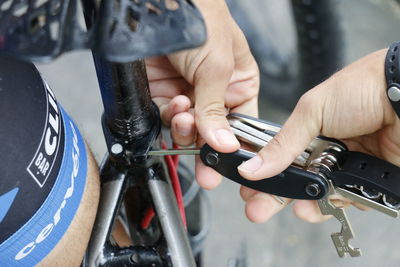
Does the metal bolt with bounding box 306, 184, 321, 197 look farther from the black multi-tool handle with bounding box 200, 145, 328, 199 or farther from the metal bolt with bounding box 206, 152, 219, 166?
the metal bolt with bounding box 206, 152, 219, 166

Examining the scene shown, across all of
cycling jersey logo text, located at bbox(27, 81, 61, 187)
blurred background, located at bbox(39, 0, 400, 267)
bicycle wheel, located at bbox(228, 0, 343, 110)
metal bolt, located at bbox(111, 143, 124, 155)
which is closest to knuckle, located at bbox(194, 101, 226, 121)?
metal bolt, located at bbox(111, 143, 124, 155)

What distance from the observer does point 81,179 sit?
0.64 m

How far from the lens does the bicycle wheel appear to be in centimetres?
Result: 142

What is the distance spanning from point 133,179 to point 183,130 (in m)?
0.10

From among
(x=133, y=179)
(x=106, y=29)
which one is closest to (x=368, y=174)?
(x=133, y=179)

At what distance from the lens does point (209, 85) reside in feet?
2.59

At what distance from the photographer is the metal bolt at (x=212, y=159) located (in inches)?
29.3

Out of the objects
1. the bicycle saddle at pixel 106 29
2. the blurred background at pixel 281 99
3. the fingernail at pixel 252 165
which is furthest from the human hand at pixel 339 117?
the blurred background at pixel 281 99

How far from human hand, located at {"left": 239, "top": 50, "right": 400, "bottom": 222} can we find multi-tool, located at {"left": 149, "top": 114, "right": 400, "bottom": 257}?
Answer: 0.7 inches

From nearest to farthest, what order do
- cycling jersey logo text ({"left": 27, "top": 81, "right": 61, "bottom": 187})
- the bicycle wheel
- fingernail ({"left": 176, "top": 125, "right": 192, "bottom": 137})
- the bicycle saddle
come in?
the bicycle saddle
cycling jersey logo text ({"left": 27, "top": 81, "right": 61, "bottom": 187})
fingernail ({"left": 176, "top": 125, "right": 192, "bottom": 137})
the bicycle wheel

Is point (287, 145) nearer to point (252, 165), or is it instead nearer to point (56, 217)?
point (252, 165)

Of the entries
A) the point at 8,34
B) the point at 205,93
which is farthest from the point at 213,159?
the point at 8,34

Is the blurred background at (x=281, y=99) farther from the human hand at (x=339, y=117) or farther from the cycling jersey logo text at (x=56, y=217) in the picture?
the cycling jersey logo text at (x=56, y=217)

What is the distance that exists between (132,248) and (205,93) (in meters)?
0.22
